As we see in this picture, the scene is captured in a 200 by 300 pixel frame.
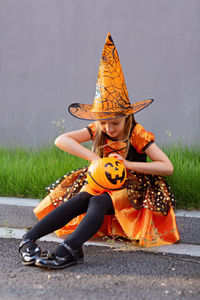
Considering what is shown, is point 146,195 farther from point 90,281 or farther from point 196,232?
point 90,281

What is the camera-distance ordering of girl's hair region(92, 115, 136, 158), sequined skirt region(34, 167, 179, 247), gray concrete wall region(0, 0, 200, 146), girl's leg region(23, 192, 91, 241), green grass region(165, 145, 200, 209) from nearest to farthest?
girl's leg region(23, 192, 91, 241), sequined skirt region(34, 167, 179, 247), girl's hair region(92, 115, 136, 158), green grass region(165, 145, 200, 209), gray concrete wall region(0, 0, 200, 146)

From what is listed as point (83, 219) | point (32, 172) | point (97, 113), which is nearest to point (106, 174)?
point (83, 219)

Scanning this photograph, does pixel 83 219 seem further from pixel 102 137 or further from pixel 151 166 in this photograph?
pixel 102 137

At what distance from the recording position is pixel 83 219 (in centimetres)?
264

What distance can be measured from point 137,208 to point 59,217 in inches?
23.1

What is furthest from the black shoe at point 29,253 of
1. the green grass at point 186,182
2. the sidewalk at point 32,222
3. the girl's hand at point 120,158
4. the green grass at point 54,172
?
the green grass at point 186,182

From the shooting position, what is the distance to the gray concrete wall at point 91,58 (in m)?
4.95

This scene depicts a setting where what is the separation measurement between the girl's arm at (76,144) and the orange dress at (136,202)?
80 mm

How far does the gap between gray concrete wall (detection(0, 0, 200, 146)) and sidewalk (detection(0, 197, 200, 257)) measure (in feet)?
5.37

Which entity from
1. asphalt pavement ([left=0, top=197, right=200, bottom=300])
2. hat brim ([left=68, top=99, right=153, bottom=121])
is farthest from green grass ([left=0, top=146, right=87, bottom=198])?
hat brim ([left=68, top=99, right=153, bottom=121])

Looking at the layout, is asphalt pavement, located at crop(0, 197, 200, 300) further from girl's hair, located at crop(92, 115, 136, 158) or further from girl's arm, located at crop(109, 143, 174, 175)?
girl's hair, located at crop(92, 115, 136, 158)

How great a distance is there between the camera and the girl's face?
295 cm

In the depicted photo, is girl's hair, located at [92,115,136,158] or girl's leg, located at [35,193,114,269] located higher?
girl's hair, located at [92,115,136,158]

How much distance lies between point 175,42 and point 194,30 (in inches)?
9.6
